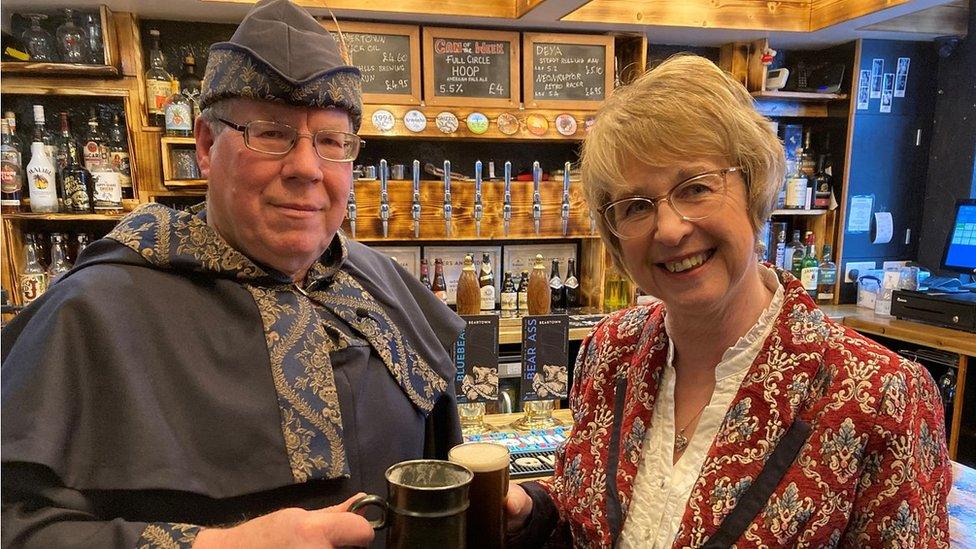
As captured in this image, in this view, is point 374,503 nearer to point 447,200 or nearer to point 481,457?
point 481,457

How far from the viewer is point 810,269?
162 inches

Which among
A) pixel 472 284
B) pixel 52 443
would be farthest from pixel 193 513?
pixel 472 284

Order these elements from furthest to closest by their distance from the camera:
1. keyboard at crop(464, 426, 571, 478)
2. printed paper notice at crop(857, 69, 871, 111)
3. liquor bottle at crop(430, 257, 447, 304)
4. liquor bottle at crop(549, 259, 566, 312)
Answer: printed paper notice at crop(857, 69, 871, 111) < liquor bottle at crop(549, 259, 566, 312) < liquor bottle at crop(430, 257, 447, 304) < keyboard at crop(464, 426, 571, 478)

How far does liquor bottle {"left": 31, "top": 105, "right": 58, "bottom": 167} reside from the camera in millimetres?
2988

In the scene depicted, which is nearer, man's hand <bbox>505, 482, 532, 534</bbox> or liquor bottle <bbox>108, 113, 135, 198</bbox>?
man's hand <bbox>505, 482, 532, 534</bbox>

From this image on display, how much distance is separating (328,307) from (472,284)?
1.87 meters

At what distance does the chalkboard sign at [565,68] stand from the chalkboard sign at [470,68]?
89 mm

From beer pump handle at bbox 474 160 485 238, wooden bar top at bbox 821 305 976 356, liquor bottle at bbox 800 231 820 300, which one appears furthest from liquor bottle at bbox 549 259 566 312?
liquor bottle at bbox 800 231 820 300

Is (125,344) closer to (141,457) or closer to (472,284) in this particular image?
(141,457)

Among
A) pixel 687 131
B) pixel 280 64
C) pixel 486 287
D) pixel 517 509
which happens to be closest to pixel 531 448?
pixel 517 509

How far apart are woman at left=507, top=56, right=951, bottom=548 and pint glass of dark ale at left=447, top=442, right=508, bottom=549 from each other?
0.17 metres

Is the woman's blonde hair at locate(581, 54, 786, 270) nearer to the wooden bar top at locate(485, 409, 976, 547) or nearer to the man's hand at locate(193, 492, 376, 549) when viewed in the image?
the man's hand at locate(193, 492, 376, 549)

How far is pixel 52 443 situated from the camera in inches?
36.2

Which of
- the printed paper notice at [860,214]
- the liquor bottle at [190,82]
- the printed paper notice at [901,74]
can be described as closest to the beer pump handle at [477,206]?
the liquor bottle at [190,82]
